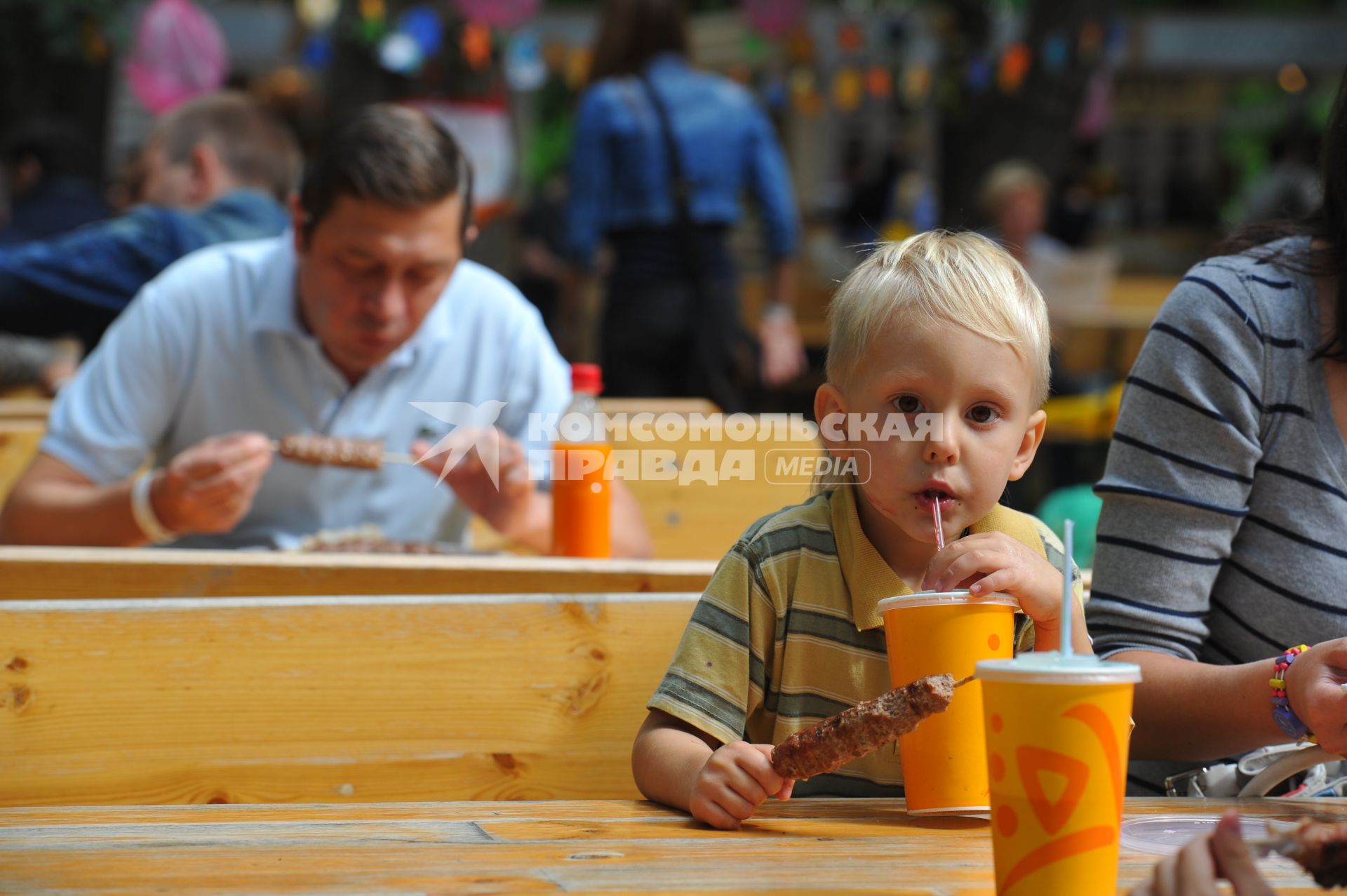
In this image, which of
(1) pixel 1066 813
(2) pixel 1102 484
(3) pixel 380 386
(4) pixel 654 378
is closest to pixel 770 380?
(4) pixel 654 378

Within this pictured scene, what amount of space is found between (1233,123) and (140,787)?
951 inches

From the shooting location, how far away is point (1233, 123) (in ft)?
76.2

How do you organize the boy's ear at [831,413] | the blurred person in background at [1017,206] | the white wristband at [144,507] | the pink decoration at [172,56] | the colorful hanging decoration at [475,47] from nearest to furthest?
the boy's ear at [831,413], the white wristband at [144,507], the colorful hanging decoration at [475,47], the blurred person in background at [1017,206], the pink decoration at [172,56]

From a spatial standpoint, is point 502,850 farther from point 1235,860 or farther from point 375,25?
point 375,25

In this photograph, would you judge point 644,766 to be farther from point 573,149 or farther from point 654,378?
point 573,149

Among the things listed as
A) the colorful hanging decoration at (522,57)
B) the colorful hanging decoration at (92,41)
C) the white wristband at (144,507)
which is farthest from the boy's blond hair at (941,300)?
the colorful hanging decoration at (92,41)

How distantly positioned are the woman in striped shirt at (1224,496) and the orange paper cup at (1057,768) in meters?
0.70

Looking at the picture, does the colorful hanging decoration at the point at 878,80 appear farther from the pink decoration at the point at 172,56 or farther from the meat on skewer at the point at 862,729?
the meat on skewer at the point at 862,729

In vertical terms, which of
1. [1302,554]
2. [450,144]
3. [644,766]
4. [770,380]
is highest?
[450,144]

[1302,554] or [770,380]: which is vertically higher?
[1302,554]

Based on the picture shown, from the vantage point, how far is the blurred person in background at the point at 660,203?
5.36 m

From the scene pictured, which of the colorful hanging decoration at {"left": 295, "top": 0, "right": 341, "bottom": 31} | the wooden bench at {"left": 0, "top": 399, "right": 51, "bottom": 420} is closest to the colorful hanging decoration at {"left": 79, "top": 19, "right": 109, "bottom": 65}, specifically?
the colorful hanging decoration at {"left": 295, "top": 0, "right": 341, "bottom": 31}

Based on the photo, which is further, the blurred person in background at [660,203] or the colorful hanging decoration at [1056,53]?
the colorful hanging decoration at [1056,53]

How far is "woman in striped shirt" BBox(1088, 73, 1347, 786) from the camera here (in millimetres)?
1882
